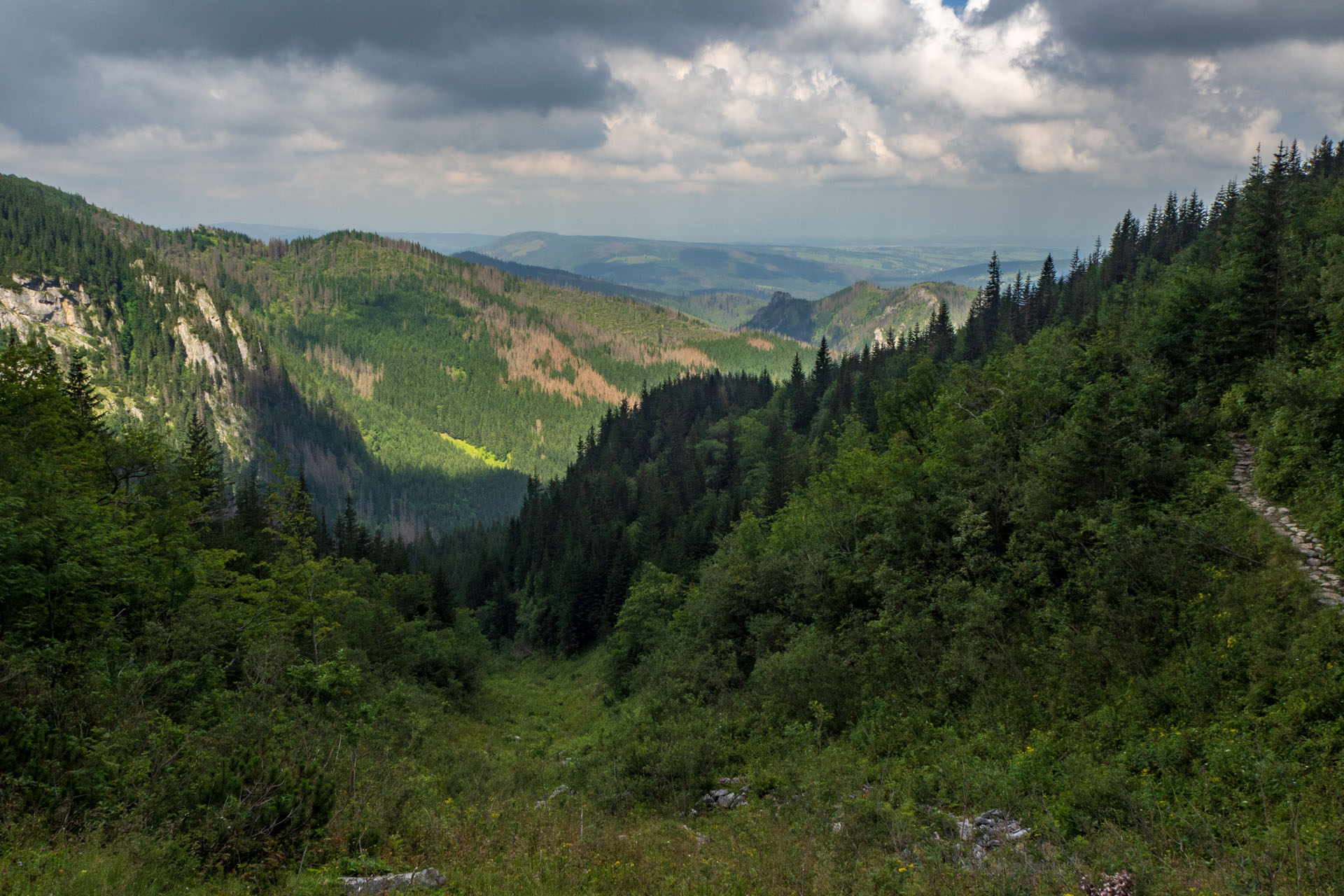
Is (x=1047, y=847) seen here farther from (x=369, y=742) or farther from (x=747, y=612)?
(x=747, y=612)

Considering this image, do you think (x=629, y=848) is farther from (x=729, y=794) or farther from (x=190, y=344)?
(x=190, y=344)

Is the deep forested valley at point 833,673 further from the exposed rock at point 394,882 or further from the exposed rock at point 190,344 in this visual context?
the exposed rock at point 190,344

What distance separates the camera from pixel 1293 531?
17.7m

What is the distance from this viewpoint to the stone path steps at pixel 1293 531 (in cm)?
1514

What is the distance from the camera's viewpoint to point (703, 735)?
22.4m

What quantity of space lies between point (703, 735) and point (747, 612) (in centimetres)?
1123

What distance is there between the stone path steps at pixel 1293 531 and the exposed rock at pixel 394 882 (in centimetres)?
1854

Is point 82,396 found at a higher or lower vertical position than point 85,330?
lower

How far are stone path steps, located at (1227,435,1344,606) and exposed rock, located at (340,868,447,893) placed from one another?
18542 mm

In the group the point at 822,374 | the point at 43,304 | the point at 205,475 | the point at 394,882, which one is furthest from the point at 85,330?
the point at 394,882

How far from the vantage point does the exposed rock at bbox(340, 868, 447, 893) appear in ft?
34.3

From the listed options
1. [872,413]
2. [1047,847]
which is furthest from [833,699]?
[872,413]

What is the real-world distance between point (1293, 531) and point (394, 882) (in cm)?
2198

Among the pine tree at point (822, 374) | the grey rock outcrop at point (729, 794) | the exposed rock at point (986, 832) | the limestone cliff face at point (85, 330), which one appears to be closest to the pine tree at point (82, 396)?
the grey rock outcrop at point (729, 794)
